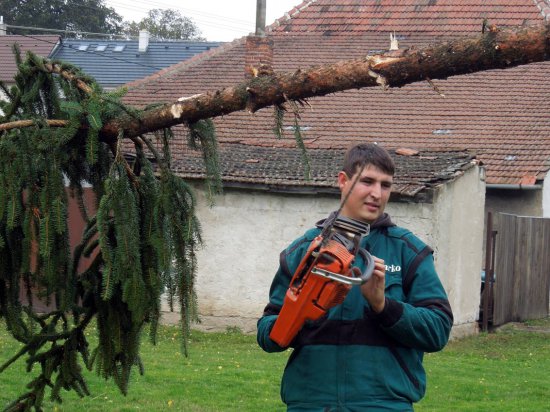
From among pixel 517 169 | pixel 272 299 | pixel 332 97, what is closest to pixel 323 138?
pixel 332 97

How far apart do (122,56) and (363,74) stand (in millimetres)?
47624

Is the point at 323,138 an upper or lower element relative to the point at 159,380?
upper

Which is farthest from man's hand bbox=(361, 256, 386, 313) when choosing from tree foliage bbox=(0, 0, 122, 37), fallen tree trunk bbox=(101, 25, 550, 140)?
tree foliage bbox=(0, 0, 122, 37)

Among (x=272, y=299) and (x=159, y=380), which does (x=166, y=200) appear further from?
(x=159, y=380)

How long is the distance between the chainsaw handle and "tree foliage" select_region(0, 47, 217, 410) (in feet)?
5.75

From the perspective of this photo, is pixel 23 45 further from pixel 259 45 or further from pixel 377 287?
pixel 377 287

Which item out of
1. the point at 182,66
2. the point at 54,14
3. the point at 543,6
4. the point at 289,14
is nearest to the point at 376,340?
the point at 182,66

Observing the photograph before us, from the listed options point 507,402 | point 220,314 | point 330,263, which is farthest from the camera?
point 220,314

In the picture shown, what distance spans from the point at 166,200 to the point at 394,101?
56.9 feet

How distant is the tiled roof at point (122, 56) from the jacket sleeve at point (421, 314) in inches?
1699

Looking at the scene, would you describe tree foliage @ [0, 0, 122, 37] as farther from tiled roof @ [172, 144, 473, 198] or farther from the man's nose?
the man's nose

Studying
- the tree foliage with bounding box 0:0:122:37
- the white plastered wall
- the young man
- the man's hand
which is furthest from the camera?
the tree foliage with bounding box 0:0:122:37

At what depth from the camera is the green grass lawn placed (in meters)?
9.47

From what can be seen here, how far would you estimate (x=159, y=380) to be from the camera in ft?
35.2
